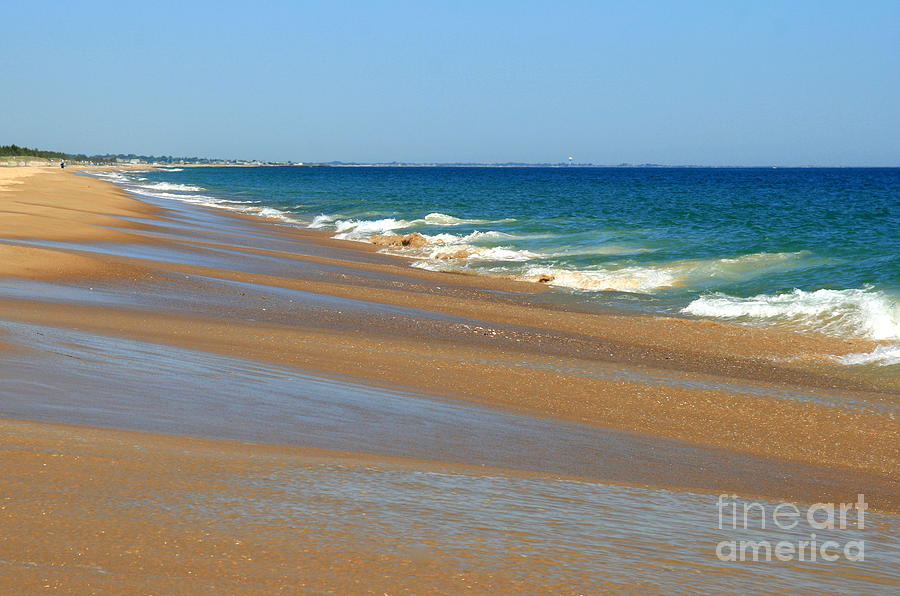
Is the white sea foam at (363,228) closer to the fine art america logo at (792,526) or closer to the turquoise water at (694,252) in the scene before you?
the turquoise water at (694,252)

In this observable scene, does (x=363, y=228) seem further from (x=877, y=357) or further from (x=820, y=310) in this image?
(x=877, y=357)

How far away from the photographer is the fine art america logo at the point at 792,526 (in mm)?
4352

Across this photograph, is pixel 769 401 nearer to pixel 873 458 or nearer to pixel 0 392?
pixel 873 458

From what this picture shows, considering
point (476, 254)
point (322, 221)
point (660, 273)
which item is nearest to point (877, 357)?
point (660, 273)

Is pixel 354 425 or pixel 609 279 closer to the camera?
pixel 354 425

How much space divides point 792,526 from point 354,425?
2962 millimetres

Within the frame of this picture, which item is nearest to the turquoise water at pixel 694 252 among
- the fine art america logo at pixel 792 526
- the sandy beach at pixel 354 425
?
the sandy beach at pixel 354 425

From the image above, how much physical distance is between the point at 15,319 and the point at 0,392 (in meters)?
3.32

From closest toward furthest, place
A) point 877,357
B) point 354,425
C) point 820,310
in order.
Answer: point 354,425
point 877,357
point 820,310

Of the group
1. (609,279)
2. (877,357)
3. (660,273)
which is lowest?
(877,357)

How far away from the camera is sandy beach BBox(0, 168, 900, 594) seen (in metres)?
3.76

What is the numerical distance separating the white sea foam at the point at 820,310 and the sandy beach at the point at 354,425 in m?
1.21

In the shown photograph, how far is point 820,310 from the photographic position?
15.9m

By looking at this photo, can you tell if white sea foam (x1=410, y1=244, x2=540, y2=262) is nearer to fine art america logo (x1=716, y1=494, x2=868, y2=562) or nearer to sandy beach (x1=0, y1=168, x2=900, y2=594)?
sandy beach (x1=0, y1=168, x2=900, y2=594)
